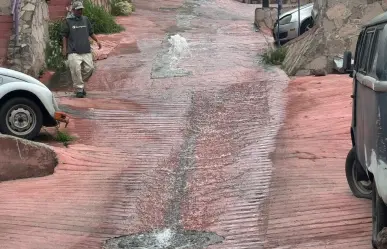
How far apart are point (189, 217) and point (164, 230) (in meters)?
0.46

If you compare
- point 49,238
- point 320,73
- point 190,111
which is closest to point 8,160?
point 49,238

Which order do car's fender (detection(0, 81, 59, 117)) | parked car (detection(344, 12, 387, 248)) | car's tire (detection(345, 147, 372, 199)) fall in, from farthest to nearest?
car's fender (detection(0, 81, 59, 117)), car's tire (detection(345, 147, 372, 199)), parked car (detection(344, 12, 387, 248))

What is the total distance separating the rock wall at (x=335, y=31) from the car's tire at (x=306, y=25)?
12.3 ft

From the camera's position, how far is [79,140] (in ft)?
38.9

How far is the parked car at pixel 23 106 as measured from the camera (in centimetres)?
1116

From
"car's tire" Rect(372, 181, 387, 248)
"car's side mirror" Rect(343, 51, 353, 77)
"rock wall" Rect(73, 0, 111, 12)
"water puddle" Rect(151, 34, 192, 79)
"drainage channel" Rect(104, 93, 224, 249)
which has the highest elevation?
"car's side mirror" Rect(343, 51, 353, 77)

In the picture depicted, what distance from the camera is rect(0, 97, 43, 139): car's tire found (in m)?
11.2

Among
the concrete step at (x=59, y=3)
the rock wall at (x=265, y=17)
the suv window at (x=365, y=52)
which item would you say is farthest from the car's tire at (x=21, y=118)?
the rock wall at (x=265, y=17)

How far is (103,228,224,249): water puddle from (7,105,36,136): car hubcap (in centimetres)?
399

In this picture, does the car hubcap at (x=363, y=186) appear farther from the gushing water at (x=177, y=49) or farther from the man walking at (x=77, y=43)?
the gushing water at (x=177, y=49)

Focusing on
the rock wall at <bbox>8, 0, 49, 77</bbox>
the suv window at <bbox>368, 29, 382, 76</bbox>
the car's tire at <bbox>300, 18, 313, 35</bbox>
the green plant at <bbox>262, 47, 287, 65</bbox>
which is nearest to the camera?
the suv window at <bbox>368, 29, 382, 76</bbox>

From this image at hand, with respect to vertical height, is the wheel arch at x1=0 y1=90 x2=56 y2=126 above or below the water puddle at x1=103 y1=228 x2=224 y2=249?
above

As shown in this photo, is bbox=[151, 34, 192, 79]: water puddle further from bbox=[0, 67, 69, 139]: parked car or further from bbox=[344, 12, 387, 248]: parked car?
bbox=[344, 12, 387, 248]: parked car

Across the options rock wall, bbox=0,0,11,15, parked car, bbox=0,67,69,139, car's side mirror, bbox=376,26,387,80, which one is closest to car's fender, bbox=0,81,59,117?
parked car, bbox=0,67,69,139
